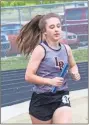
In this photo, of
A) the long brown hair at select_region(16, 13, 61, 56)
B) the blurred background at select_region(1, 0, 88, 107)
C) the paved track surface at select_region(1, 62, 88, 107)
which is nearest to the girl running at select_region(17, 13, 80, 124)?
the long brown hair at select_region(16, 13, 61, 56)

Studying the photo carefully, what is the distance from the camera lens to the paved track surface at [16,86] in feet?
20.5

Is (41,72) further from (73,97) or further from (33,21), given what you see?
(73,97)

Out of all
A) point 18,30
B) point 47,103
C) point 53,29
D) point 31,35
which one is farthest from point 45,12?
point 47,103

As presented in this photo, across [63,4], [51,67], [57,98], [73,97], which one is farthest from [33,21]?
[63,4]

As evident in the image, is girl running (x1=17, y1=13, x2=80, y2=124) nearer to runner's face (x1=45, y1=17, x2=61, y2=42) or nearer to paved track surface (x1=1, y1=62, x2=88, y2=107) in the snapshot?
runner's face (x1=45, y1=17, x2=61, y2=42)

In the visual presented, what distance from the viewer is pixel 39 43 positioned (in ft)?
11.0

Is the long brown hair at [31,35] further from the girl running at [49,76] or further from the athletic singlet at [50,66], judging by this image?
the athletic singlet at [50,66]

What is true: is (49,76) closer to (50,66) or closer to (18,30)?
(50,66)

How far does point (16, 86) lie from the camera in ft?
22.4

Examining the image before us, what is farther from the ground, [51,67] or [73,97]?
[51,67]

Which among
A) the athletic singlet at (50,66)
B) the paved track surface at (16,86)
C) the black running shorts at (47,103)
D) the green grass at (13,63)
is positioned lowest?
the paved track surface at (16,86)

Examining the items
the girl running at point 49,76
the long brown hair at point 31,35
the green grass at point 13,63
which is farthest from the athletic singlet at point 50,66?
the green grass at point 13,63

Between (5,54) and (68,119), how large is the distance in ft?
15.6

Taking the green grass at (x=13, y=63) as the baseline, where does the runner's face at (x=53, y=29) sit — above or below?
above
